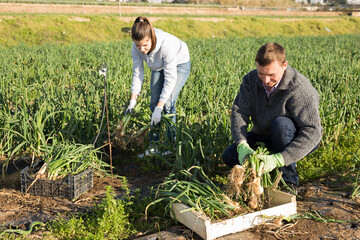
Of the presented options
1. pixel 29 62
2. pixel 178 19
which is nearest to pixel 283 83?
pixel 29 62

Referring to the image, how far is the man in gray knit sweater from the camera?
2.18 m

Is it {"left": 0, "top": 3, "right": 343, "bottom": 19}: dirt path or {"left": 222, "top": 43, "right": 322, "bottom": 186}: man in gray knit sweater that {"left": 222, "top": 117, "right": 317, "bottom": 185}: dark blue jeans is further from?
{"left": 0, "top": 3, "right": 343, "bottom": 19}: dirt path

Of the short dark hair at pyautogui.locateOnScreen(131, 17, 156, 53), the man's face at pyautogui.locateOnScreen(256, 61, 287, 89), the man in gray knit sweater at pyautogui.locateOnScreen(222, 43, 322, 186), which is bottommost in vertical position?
the man in gray knit sweater at pyautogui.locateOnScreen(222, 43, 322, 186)

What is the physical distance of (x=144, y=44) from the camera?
2850 mm

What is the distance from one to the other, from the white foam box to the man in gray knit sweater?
223 millimetres

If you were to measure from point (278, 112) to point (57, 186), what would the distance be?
157 centimetres

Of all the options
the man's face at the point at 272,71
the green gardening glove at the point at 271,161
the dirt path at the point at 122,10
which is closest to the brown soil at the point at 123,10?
the dirt path at the point at 122,10

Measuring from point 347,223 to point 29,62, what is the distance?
6873 millimetres

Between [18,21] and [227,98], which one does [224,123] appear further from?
[18,21]

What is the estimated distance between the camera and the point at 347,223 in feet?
7.07

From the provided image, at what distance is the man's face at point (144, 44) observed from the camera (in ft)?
9.25

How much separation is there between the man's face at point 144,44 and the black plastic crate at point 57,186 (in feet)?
3.37

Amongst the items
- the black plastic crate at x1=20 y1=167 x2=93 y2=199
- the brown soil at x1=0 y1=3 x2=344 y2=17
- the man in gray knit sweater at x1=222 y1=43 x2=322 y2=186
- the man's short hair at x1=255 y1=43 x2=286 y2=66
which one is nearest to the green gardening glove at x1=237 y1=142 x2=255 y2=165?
the man in gray knit sweater at x1=222 y1=43 x2=322 y2=186

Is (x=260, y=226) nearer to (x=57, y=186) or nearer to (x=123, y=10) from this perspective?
(x=57, y=186)
